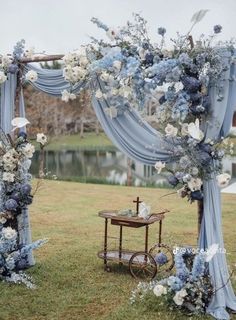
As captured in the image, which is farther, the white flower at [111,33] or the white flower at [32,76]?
the white flower at [32,76]

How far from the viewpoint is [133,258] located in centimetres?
571

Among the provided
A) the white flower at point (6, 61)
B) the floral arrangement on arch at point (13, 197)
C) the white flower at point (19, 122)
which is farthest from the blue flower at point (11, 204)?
the white flower at point (6, 61)

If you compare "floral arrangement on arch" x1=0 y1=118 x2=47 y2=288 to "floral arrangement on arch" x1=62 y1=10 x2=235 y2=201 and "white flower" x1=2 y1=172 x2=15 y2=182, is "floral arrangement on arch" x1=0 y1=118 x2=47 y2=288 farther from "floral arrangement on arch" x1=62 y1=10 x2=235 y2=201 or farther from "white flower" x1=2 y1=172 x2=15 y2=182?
"floral arrangement on arch" x1=62 y1=10 x2=235 y2=201

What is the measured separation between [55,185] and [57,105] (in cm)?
1419

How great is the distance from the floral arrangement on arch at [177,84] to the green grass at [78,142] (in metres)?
20.5

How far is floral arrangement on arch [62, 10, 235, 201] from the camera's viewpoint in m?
4.47

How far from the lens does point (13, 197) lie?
545 centimetres

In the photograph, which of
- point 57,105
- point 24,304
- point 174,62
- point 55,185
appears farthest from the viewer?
point 57,105

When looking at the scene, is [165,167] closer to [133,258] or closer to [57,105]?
[133,258]

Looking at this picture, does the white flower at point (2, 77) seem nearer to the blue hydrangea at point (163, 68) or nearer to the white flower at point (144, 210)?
the blue hydrangea at point (163, 68)

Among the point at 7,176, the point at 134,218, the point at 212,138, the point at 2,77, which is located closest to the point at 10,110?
the point at 2,77

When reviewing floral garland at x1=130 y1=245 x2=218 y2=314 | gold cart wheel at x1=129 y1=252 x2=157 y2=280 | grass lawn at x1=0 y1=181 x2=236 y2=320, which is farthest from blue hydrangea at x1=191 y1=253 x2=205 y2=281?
gold cart wheel at x1=129 y1=252 x2=157 y2=280

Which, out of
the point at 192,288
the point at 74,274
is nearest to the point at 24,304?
the point at 74,274

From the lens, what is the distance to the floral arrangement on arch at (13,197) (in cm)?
538
